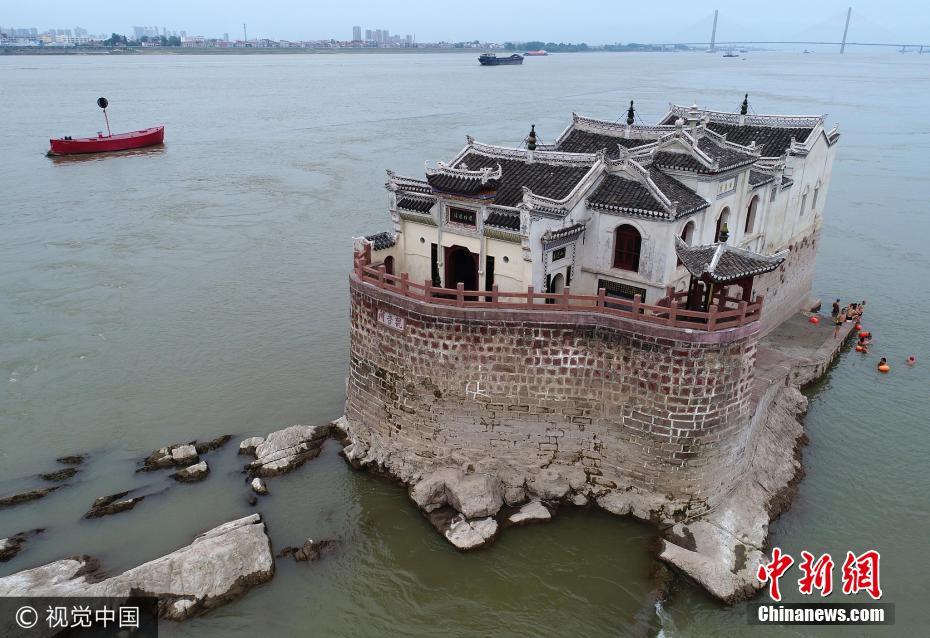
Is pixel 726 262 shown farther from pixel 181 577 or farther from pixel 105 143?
pixel 105 143

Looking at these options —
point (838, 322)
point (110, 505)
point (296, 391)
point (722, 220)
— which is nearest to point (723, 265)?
point (722, 220)

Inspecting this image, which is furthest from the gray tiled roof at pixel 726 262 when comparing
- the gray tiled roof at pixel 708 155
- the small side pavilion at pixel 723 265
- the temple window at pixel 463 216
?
the temple window at pixel 463 216

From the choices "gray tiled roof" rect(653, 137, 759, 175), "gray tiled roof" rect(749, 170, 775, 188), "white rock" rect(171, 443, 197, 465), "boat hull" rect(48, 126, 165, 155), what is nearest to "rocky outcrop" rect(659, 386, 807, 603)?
Result: "gray tiled roof" rect(749, 170, 775, 188)

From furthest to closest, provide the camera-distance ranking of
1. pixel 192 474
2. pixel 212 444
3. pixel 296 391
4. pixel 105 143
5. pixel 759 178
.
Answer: pixel 105 143 → pixel 296 391 → pixel 759 178 → pixel 212 444 → pixel 192 474

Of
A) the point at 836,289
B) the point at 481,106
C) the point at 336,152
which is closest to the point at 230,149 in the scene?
the point at 336,152

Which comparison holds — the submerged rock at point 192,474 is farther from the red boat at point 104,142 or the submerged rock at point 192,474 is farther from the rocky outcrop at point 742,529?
the red boat at point 104,142

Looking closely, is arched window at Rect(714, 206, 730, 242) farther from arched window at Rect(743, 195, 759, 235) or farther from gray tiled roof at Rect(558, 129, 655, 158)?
gray tiled roof at Rect(558, 129, 655, 158)

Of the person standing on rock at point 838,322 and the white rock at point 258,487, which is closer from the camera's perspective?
the white rock at point 258,487
